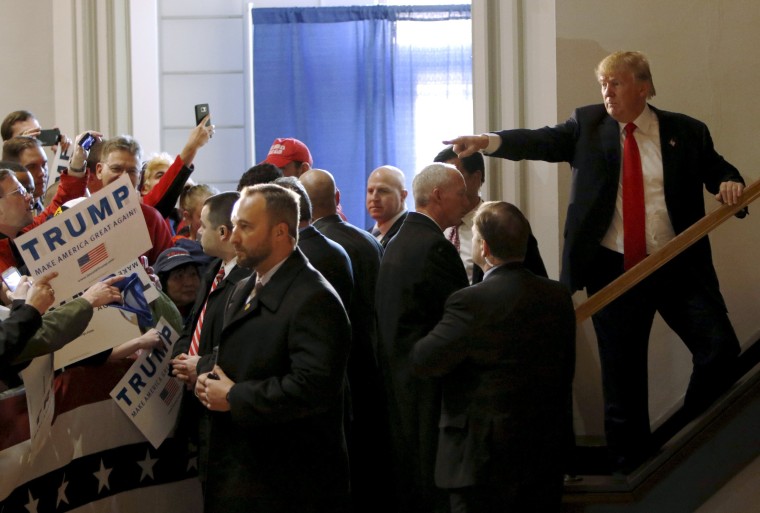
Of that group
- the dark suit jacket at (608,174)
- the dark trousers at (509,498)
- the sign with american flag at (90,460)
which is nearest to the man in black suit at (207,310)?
the sign with american flag at (90,460)

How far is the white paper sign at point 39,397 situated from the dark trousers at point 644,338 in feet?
7.31

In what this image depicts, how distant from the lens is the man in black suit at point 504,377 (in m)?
3.60

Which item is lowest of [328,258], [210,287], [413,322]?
[413,322]

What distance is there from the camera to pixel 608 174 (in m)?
4.60

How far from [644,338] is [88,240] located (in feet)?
7.44

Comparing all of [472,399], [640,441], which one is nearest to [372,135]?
[640,441]

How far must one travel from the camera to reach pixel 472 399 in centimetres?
365

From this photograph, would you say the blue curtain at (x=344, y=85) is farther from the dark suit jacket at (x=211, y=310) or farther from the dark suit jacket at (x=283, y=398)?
the dark suit jacket at (x=283, y=398)

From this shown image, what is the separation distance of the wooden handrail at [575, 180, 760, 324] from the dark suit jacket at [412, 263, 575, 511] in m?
0.63

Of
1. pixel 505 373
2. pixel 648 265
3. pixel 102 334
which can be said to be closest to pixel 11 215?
pixel 102 334

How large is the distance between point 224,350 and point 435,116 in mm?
4951

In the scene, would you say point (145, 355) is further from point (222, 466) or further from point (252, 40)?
point (252, 40)

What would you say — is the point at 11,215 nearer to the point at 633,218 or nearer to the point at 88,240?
the point at 88,240

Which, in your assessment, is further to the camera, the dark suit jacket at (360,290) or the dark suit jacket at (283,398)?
the dark suit jacket at (360,290)
